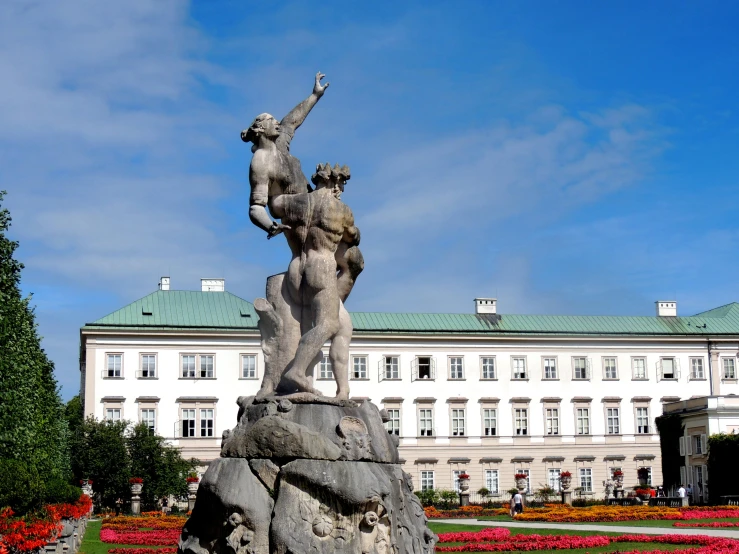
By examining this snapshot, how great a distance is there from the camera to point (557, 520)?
30594 mm

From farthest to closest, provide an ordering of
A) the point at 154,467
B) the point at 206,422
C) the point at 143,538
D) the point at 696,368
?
the point at 696,368, the point at 206,422, the point at 154,467, the point at 143,538

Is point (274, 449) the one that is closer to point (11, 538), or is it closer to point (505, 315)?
point (11, 538)

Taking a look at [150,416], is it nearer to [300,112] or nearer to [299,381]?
[300,112]

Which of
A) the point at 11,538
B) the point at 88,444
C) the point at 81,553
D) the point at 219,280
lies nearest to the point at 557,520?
the point at 81,553

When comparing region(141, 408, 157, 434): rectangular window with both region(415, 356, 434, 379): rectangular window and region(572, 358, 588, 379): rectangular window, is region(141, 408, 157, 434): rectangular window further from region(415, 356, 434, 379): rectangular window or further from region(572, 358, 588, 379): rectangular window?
region(572, 358, 588, 379): rectangular window

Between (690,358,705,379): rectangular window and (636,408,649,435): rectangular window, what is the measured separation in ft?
14.5

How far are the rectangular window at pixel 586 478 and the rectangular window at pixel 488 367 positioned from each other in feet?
27.4

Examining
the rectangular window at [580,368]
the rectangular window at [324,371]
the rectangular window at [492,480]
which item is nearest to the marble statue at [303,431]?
the rectangular window at [324,371]

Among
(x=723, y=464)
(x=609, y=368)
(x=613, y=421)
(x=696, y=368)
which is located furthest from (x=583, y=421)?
(x=723, y=464)

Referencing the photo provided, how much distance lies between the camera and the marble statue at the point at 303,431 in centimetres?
859

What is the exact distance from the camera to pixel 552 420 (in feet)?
205

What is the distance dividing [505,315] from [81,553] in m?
50.4

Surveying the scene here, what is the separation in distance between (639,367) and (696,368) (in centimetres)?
419

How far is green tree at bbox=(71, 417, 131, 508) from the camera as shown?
154 ft
